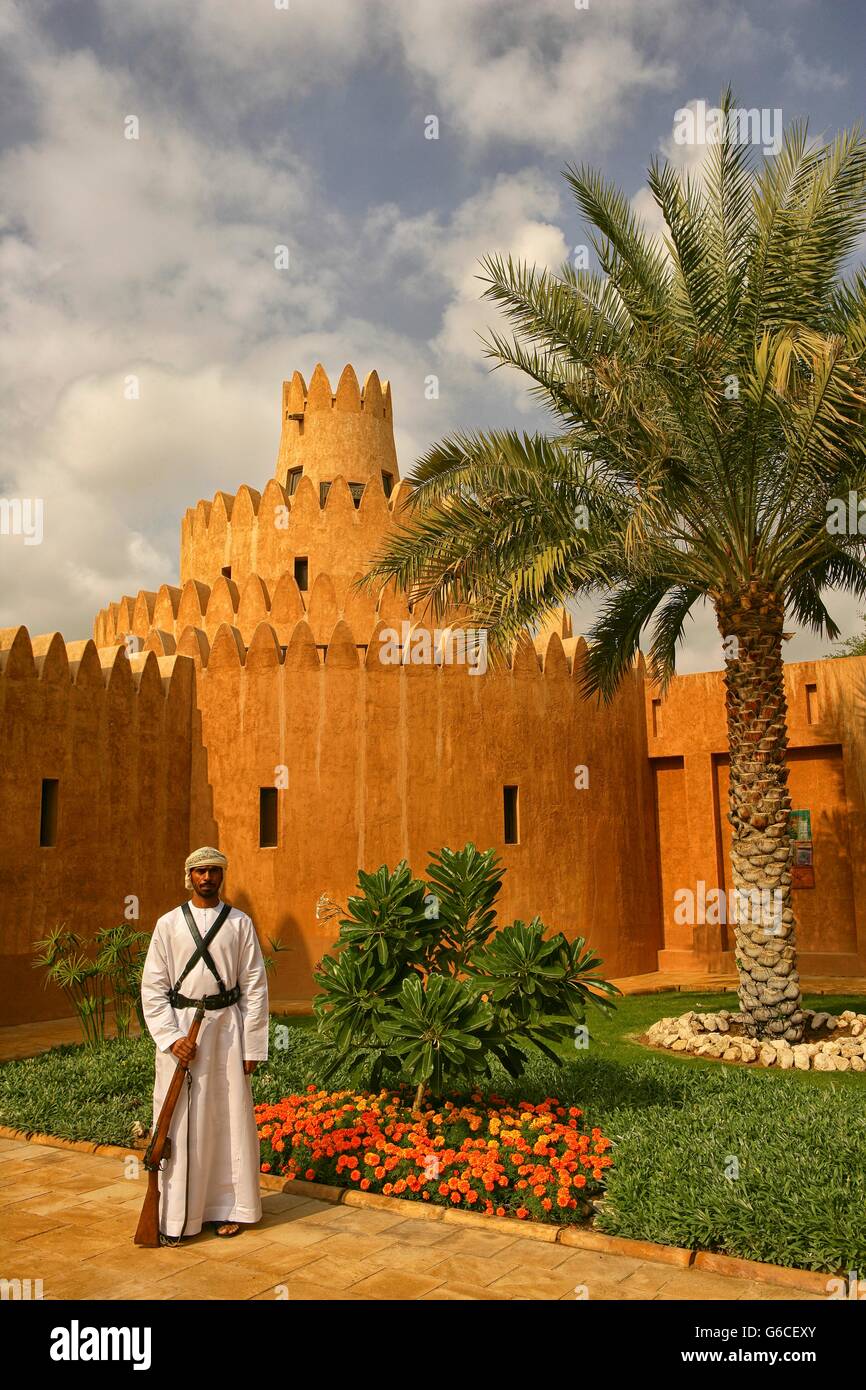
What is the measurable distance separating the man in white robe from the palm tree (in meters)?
5.41

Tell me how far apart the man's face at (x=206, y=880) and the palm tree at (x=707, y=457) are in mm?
5291

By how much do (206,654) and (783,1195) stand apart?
12.9 meters

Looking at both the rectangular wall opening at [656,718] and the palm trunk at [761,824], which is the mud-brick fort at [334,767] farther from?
the palm trunk at [761,824]

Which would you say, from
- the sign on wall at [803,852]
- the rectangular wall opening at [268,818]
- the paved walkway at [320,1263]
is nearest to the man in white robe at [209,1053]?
the paved walkway at [320,1263]

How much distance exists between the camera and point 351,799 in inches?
596

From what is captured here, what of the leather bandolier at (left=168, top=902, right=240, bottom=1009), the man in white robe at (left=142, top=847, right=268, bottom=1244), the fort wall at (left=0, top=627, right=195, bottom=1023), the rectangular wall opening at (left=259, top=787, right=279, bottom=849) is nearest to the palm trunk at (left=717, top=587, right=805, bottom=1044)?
the man in white robe at (left=142, top=847, right=268, bottom=1244)

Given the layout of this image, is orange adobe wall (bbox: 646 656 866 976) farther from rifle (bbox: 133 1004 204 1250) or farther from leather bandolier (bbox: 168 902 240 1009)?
rifle (bbox: 133 1004 204 1250)

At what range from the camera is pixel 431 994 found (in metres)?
6.28

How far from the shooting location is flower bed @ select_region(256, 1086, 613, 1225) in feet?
18.3

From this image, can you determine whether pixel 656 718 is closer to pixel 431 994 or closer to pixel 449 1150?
pixel 431 994

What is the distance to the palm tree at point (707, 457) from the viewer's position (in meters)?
9.58

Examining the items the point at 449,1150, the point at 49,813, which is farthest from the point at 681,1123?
the point at 49,813

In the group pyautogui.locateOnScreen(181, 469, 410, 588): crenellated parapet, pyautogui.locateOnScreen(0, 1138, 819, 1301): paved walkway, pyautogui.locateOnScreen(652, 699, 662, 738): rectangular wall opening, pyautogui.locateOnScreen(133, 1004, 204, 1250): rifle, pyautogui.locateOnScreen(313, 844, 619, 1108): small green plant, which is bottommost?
pyautogui.locateOnScreen(0, 1138, 819, 1301): paved walkway
